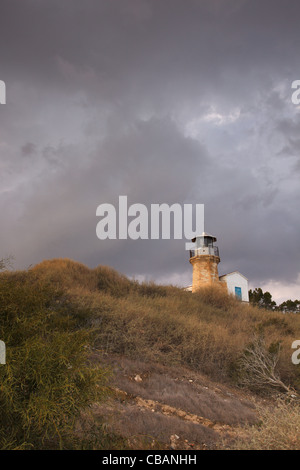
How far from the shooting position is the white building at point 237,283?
3153 cm

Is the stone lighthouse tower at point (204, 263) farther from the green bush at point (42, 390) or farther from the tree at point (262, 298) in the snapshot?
the green bush at point (42, 390)

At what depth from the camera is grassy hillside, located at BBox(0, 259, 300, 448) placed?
9.85ft

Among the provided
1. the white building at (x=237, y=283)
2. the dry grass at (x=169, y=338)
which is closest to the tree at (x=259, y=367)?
the dry grass at (x=169, y=338)

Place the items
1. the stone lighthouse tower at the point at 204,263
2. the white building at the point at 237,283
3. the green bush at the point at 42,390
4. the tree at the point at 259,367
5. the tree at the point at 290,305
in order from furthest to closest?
1. the tree at the point at 290,305
2. the white building at the point at 237,283
3. the stone lighthouse tower at the point at 204,263
4. the tree at the point at 259,367
5. the green bush at the point at 42,390

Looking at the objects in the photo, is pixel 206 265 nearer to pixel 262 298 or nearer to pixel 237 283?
pixel 237 283

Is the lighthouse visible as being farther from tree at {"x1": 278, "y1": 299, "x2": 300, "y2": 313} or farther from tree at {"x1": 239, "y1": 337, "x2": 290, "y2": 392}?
tree at {"x1": 239, "y1": 337, "x2": 290, "y2": 392}

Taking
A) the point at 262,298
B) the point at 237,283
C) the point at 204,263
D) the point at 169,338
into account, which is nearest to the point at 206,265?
the point at 204,263

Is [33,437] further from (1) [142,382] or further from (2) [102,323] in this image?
(2) [102,323]

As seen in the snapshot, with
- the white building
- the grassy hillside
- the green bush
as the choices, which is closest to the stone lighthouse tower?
the white building

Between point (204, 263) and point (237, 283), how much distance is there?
5346 mm

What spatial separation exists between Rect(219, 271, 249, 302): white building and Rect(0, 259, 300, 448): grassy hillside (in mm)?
9602

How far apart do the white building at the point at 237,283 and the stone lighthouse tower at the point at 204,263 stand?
2137 millimetres

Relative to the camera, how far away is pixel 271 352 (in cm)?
1058
